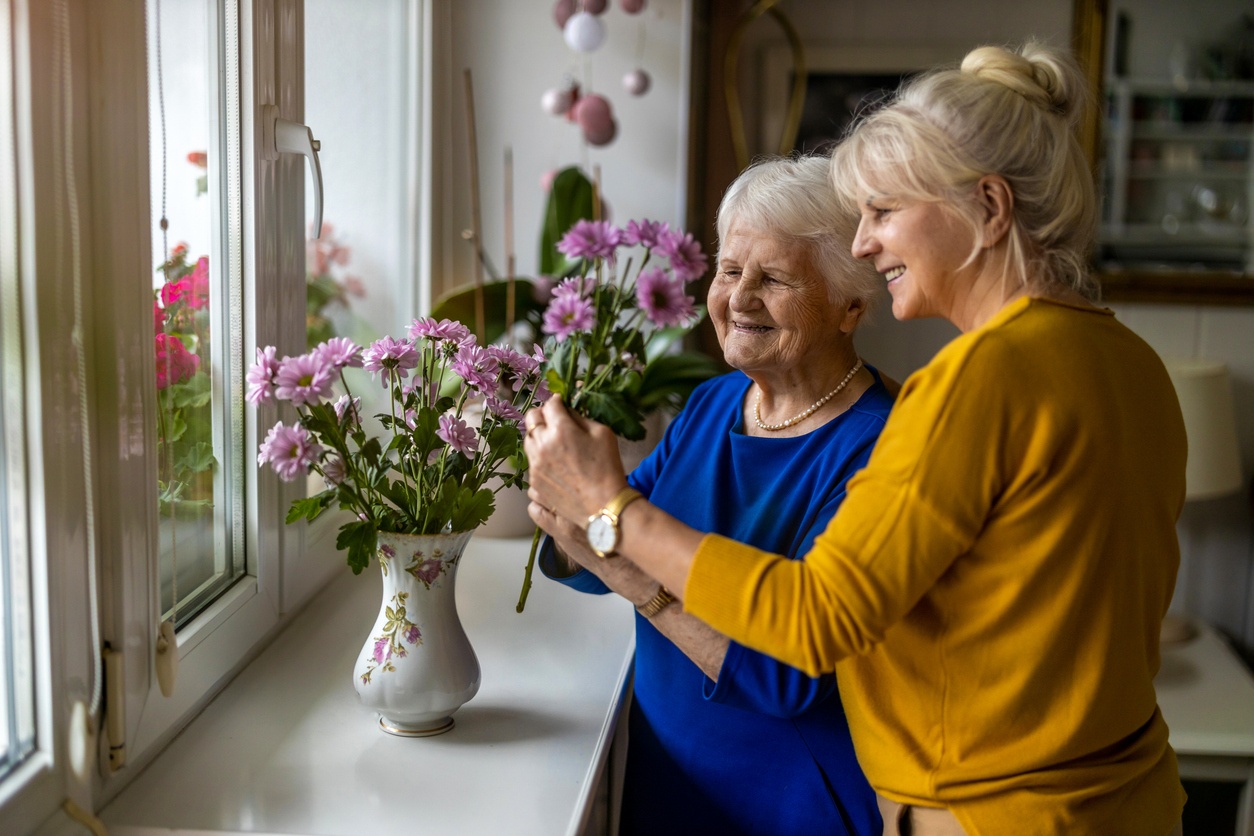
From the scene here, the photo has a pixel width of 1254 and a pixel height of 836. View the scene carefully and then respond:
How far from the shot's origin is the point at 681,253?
1163 mm

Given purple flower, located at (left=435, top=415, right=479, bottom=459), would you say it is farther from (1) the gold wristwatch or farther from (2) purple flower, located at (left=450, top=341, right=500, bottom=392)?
(1) the gold wristwatch

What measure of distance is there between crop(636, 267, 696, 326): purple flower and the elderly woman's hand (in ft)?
0.59

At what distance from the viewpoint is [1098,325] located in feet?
2.80

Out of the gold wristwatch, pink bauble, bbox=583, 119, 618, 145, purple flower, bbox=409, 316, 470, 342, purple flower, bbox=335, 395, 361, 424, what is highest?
pink bauble, bbox=583, 119, 618, 145

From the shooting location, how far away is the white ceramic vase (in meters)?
1.07

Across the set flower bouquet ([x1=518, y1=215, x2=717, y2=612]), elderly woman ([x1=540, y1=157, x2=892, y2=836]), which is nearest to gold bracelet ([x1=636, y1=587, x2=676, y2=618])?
elderly woman ([x1=540, y1=157, x2=892, y2=836])

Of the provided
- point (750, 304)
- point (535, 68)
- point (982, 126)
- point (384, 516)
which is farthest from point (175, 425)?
point (535, 68)

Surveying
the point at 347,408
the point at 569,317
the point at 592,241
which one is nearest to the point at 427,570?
the point at 347,408

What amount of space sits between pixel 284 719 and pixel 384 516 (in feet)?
0.95

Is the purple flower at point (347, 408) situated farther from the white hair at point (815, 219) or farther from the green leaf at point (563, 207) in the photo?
the green leaf at point (563, 207)

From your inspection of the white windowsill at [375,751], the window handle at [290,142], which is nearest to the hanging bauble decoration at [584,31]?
the window handle at [290,142]

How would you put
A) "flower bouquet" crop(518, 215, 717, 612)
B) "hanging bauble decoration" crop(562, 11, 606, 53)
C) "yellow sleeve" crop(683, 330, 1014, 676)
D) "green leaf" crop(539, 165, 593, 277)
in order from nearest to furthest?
"yellow sleeve" crop(683, 330, 1014, 676), "flower bouquet" crop(518, 215, 717, 612), "hanging bauble decoration" crop(562, 11, 606, 53), "green leaf" crop(539, 165, 593, 277)

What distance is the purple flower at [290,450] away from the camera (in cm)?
93

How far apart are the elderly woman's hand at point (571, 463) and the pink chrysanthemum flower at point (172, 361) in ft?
1.25
